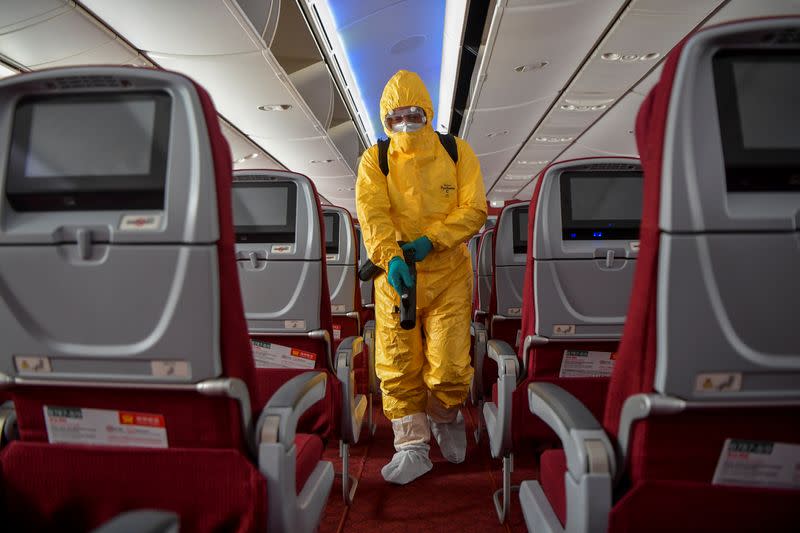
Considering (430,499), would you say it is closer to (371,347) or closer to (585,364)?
(585,364)

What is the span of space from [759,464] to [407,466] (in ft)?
6.66

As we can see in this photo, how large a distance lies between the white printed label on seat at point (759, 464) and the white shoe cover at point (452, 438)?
207 cm

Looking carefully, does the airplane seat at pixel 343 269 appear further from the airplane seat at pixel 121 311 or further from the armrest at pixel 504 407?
the airplane seat at pixel 121 311

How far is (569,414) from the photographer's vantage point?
4.06 feet

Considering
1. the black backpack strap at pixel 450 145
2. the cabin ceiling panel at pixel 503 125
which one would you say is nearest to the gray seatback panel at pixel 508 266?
the black backpack strap at pixel 450 145

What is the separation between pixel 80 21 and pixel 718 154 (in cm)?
461

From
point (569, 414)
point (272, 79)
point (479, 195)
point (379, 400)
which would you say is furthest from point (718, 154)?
point (272, 79)

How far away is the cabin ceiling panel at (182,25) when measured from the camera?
364 centimetres

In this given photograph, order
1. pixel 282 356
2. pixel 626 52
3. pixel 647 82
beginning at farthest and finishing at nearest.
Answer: pixel 647 82
pixel 626 52
pixel 282 356

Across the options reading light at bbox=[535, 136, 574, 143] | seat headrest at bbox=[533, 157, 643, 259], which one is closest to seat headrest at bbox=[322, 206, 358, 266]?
seat headrest at bbox=[533, 157, 643, 259]

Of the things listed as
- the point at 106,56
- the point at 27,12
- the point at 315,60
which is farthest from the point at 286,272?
the point at 315,60

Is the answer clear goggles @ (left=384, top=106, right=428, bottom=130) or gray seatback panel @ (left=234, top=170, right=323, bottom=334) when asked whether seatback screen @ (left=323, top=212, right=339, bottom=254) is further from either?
gray seatback panel @ (left=234, top=170, right=323, bottom=334)

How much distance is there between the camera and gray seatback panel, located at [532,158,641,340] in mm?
2080

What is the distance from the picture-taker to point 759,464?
104cm
